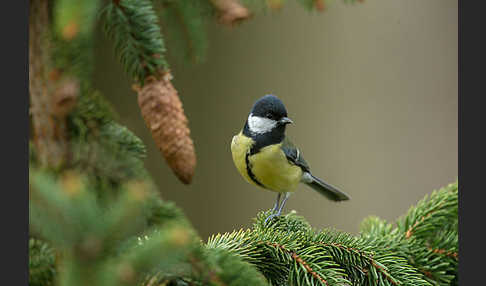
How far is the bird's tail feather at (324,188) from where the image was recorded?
1407 mm

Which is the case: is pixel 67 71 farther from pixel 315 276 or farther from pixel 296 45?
pixel 296 45

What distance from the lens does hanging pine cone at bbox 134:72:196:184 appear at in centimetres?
65

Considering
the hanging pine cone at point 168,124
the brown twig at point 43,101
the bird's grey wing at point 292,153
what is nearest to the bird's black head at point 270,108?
the bird's grey wing at point 292,153

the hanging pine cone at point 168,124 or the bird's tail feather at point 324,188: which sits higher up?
the hanging pine cone at point 168,124

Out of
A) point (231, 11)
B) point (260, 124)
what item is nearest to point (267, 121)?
point (260, 124)

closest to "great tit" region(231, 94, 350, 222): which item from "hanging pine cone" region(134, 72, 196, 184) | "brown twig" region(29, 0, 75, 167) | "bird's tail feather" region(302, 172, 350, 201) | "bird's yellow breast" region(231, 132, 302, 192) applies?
"bird's yellow breast" region(231, 132, 302, 192)

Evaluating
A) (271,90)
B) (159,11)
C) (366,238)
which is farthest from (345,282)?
(271,90)

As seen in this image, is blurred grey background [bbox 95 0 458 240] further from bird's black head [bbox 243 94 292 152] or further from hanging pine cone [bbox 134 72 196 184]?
hanging pine cone [bbox 134 72 196 184]

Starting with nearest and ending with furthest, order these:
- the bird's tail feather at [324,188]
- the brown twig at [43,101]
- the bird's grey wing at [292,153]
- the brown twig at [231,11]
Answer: the brown twig at [43,101] < the brown twig at [231,11] < the bird's grey wing at [292,153] < the bird's tail feather at [324,188]

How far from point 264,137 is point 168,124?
24.0 inches

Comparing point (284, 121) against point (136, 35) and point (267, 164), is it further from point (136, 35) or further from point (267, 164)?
point (136, 35)

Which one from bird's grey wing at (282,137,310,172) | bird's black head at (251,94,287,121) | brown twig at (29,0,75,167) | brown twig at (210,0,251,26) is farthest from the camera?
bird's grey wing at (282,137,310,172)

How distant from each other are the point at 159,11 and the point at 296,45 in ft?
4.89

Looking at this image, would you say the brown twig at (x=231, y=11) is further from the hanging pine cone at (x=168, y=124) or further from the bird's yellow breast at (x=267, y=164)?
the bird's yellow breast at (x=267, y=164)
